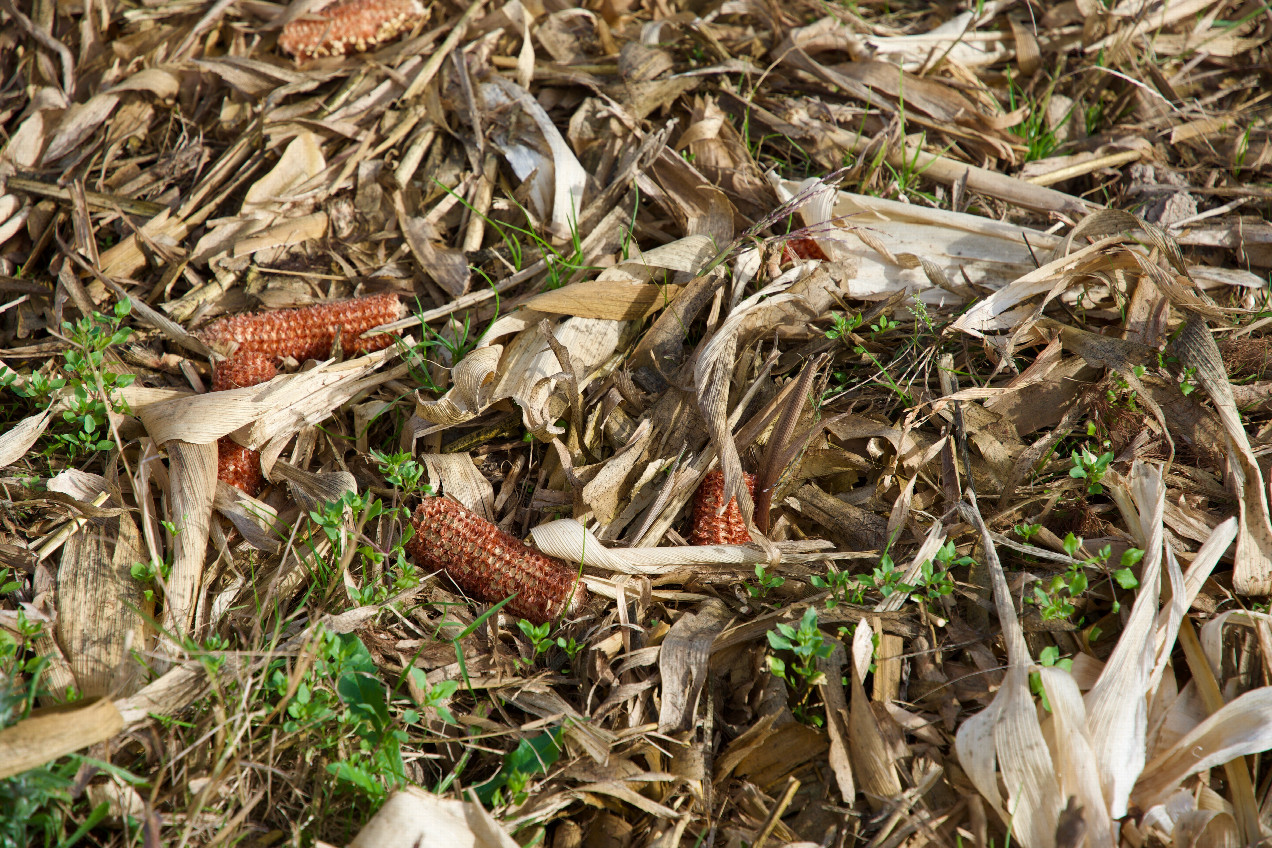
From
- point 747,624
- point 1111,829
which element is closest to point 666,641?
point 747,624

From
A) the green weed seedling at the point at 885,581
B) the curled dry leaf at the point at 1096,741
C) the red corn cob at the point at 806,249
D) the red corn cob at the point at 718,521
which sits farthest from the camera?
the red corn cob at the point at 806,249

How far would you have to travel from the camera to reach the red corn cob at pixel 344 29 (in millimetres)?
2854

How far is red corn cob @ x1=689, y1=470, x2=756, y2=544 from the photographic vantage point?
1.99 meters

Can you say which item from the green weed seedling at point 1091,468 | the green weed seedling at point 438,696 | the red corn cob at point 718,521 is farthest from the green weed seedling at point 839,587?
the green weed seedling at point 438,696

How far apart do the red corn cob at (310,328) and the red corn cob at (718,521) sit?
1079 millimetres

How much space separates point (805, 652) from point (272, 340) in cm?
169

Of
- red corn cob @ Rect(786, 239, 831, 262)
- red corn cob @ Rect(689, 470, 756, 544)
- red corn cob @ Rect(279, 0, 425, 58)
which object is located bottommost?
red corn cob @ Rect(689, 470, 756, 544)

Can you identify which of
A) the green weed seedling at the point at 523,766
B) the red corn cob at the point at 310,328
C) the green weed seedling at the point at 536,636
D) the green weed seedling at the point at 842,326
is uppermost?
the green weed seedling at the point at 842,326

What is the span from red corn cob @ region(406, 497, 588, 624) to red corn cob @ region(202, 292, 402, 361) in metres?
0.64

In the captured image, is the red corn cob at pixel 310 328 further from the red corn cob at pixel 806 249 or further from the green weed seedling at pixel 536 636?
the red corn cob at pixel 806 249

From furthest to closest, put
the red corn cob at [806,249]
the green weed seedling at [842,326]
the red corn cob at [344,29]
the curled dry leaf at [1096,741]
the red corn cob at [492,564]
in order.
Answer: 1. the red corn cob at [344,29]
2. the red corn cob at [806,249]
3. the green weed seedling at [842,326]
4. the red corn cob at [492,564]
5. the curled dry leaf at [1096,741]

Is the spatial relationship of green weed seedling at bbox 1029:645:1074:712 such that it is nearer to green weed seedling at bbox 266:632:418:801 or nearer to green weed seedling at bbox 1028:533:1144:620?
green weed seedling at bbox 1028:533:1144:620

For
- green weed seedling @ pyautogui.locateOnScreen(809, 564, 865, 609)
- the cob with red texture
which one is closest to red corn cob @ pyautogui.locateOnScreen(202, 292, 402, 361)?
the cob with red texture

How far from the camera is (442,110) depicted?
2.76m
